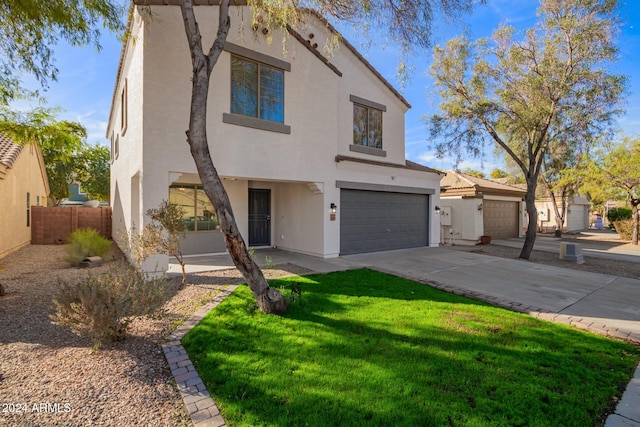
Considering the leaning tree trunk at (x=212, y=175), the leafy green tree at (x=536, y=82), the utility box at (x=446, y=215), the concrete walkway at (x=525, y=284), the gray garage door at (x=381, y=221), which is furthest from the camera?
the utility box at (x=446, y=215)

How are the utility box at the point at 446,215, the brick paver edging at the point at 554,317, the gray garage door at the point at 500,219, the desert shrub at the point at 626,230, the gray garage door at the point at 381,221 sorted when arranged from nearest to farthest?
1. the brick paver edging at the point at 554,317
2. the gray garage door at the point at 381,221
3. the utility box at the point at 446,215
4. the gray garage door at the point at 500,219
5. the desert shrub at the point at 626,230

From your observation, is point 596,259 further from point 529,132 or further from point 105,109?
point 105,109

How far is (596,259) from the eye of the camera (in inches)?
503

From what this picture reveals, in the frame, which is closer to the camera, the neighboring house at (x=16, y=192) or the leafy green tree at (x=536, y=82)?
the leafy green tree at (x=536, y=82)

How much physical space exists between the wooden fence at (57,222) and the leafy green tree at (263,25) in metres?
12.4

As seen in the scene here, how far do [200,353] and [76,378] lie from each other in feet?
4.23

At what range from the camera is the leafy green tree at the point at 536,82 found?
33.2ft

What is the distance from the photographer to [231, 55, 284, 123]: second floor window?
9.20 meters

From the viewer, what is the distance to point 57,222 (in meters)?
15.7

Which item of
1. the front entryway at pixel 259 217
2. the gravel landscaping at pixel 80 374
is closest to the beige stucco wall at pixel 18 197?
the gravel landscaping at pixel 80 374

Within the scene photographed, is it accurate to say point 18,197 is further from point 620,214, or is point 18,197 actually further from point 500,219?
point 620,214

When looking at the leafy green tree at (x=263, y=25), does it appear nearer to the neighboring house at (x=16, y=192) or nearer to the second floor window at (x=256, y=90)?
the second floor window at (x=256, y=90)

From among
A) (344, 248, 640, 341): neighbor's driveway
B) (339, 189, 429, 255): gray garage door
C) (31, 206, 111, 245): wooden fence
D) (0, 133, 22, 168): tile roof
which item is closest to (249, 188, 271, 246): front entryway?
(339, 189, 429, 255): gray garage door

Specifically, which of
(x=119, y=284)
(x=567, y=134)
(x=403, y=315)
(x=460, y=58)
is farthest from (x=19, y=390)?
(x=567, y=134)
